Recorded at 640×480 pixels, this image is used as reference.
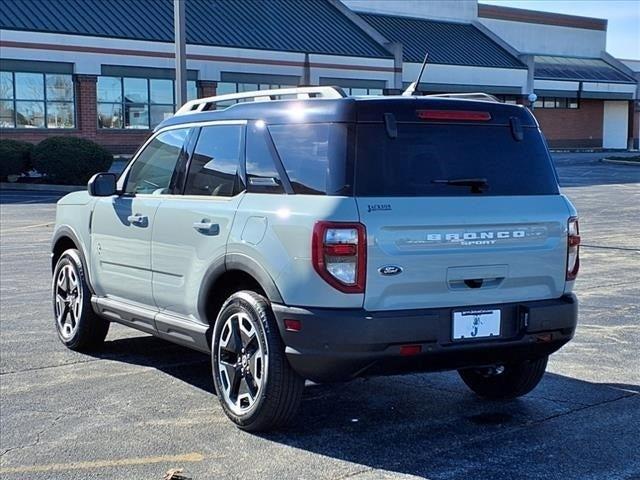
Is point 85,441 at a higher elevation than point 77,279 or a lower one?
lower

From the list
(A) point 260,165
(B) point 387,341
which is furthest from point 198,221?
(B) point 387,341

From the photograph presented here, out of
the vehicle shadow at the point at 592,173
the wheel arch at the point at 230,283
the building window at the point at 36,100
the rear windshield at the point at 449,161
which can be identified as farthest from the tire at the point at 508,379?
the building window at the point at 36,100

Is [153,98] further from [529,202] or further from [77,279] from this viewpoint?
[529,202]

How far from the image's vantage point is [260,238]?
5.43 metres

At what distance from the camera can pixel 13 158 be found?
28719 millimetres

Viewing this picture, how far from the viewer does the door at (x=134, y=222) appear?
6664 millimetres

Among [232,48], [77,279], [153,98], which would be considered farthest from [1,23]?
[77,279]

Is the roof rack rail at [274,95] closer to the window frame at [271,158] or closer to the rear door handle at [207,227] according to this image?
the window frame at [271,158]

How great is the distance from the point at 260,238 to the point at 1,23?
31989mm

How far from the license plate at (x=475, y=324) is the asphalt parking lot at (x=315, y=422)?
2.14 feet

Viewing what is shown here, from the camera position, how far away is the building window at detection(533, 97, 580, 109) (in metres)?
60.6

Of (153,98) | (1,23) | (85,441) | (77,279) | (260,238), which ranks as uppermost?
(1,23)

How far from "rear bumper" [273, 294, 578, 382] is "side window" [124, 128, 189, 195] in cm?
185

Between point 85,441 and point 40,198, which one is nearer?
point 85,441
